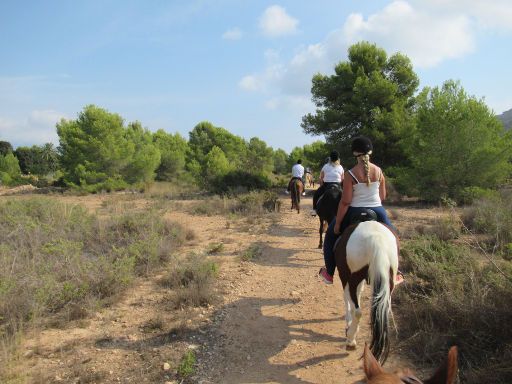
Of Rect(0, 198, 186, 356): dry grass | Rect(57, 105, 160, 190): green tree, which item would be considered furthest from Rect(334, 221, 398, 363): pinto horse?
Rect(57, 105, 160, 190): green tree

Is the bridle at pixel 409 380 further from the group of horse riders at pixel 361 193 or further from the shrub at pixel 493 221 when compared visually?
the shrub at pixel 493 221

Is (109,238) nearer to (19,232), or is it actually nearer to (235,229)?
(19,232)

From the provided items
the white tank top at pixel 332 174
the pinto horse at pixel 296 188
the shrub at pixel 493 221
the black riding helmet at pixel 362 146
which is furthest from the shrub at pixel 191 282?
the pinto horse at pixel 296 188

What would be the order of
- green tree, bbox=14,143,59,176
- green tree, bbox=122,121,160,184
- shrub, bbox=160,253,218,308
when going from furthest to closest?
green tree, bbox=14,143,59,176
green tree, bbox=122,121,160,184
shrub, bbox=160,253,218,308

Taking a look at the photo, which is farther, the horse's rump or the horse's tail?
the horse's rump

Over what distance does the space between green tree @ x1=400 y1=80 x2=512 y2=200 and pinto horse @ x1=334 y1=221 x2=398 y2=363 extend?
36.2ft

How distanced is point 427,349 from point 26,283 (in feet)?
17.3

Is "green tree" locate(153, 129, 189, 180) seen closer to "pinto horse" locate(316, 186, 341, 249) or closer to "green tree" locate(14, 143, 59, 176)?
"green tree" locate(14, 143, 59, 176)

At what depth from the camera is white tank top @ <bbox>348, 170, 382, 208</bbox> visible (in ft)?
13.3

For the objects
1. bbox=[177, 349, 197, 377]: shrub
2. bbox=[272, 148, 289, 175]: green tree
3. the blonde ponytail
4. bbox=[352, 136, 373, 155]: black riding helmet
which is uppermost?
bbox=[272, 148, 289, 175]: green tree

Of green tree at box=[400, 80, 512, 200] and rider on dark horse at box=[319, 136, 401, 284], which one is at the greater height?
green tree at box=[400, 80, 512, 200]

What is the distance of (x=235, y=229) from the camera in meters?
10.6

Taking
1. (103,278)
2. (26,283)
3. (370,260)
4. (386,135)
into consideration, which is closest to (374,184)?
(370,260)

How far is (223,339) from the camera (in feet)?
14.0
